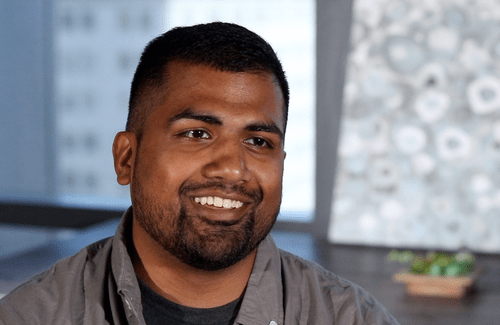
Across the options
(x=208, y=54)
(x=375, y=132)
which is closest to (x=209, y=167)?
(x=208, y=54)

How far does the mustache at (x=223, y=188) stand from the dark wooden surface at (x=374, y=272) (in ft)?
2.66

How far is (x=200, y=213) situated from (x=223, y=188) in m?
0.05

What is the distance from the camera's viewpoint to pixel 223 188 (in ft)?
3.16

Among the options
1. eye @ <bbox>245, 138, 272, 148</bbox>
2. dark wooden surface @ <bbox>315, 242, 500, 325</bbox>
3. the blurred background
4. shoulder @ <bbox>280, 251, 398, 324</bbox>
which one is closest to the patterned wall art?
the blurred background

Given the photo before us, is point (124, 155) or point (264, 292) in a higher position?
point (124, 155)

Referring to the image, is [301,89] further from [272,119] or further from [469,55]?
[272,119]

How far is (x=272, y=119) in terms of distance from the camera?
104 cm

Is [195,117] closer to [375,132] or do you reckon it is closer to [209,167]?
[209,167]

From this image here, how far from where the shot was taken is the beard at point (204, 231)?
97 centimetres

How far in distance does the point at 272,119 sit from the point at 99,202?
7.21 ft

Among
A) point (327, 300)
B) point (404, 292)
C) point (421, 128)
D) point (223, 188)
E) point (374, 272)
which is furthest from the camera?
point (421, 128)

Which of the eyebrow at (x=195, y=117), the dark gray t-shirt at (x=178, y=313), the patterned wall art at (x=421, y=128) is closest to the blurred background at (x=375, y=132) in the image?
the patterned wall art at (x=421, y=128)

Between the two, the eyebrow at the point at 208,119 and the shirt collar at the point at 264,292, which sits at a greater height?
the eyebrow at the point at 208,119

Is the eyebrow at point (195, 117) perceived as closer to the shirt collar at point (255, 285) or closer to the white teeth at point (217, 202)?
the white teeth at point (217, 202)
